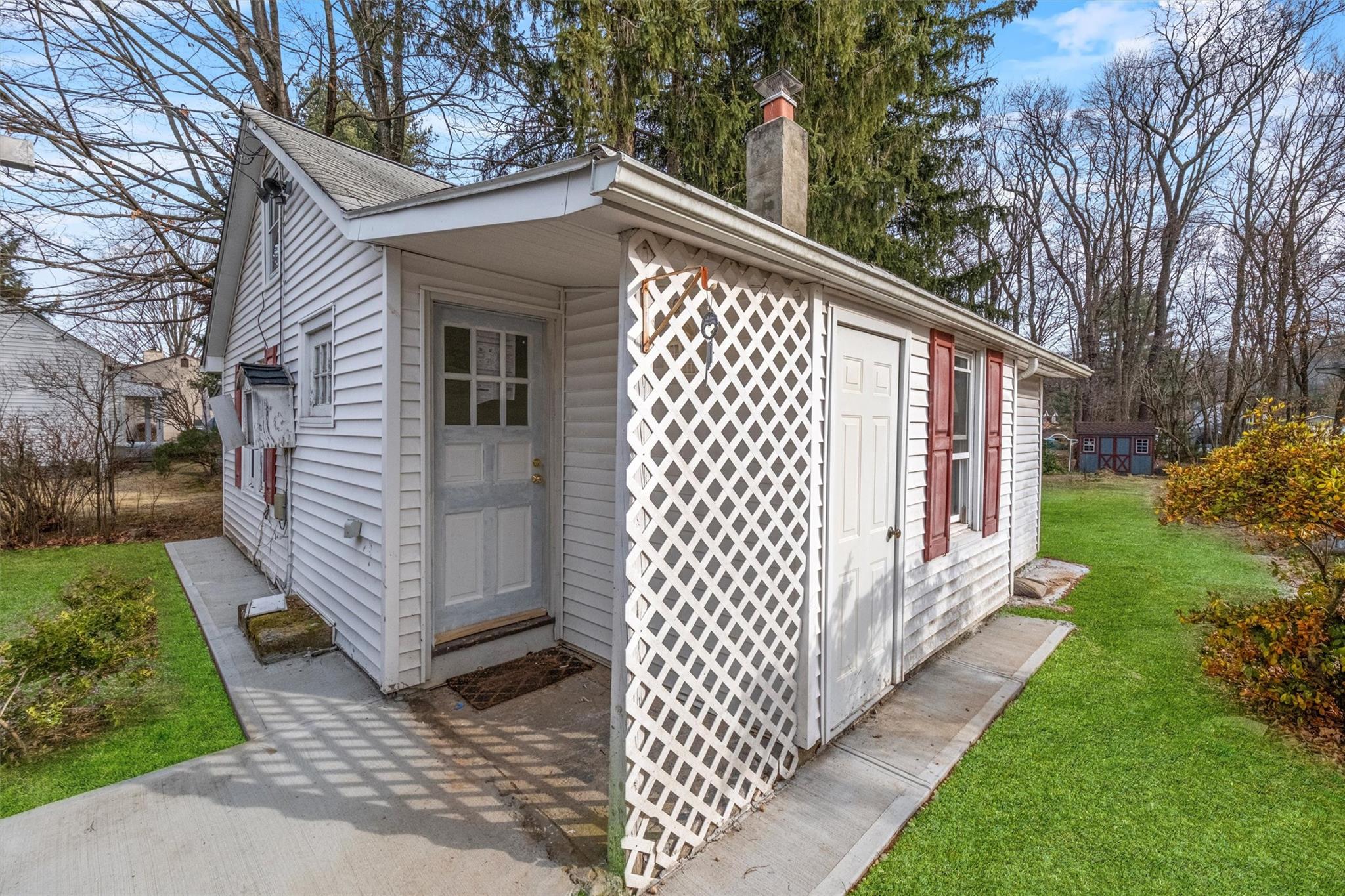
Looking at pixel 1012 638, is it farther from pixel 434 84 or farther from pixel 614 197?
pixel 434 84

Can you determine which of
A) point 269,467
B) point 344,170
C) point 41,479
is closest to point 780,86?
point 344,170

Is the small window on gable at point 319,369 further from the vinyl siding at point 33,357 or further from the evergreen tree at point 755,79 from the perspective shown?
the vinyl siding at point 33,357

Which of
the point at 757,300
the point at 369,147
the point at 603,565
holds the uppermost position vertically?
the point at 369,147

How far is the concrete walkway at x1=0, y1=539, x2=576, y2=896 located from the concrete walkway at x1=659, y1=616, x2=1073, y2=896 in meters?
0.70

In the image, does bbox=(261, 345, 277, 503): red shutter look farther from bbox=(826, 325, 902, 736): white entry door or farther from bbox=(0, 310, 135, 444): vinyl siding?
bbox=(0, 310, 135, 444): vinyl siding

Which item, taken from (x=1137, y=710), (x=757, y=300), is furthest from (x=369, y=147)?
(x=1137, y=710)

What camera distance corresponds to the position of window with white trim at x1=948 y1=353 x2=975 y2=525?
498 cm

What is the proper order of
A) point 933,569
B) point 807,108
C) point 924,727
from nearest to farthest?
point 924,727 < point 933,569 < point 807,108

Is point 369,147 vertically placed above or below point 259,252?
above

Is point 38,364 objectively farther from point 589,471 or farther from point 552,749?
point 552,749

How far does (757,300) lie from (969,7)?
1109 centimetres

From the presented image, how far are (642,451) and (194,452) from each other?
1520 cm

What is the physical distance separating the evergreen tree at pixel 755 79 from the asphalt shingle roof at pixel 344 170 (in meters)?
2.10

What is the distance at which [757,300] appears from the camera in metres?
2.67
